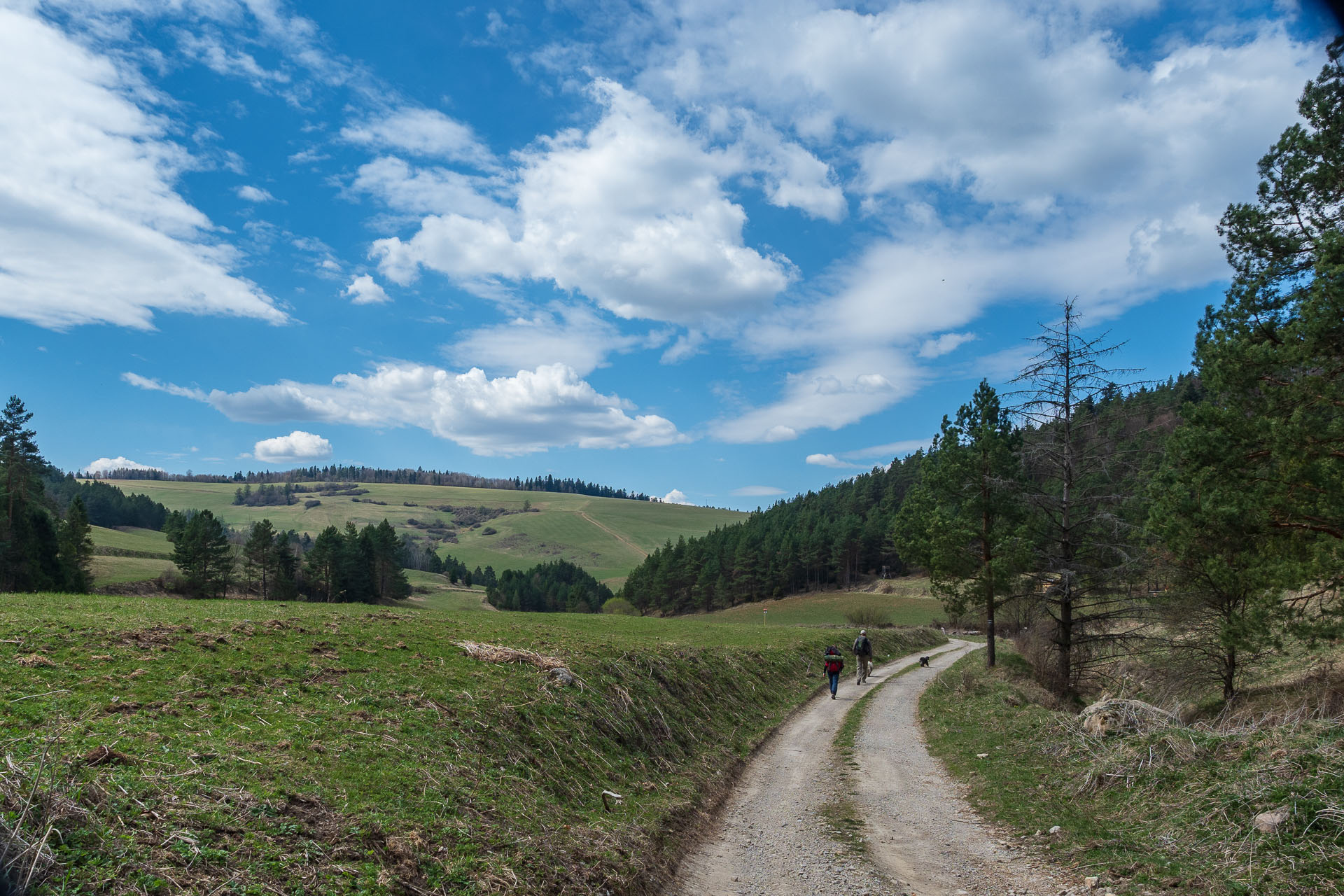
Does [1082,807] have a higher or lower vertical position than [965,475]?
lower

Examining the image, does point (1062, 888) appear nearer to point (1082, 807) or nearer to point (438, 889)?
point (1082, 807)

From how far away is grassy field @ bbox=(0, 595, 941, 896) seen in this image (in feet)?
17.9

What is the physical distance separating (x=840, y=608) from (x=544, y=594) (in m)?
56.7

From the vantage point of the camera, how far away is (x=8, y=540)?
1914 inches

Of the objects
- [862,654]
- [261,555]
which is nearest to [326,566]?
[261,555]

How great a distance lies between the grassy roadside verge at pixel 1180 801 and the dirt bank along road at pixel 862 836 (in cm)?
67

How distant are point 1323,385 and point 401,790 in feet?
65.1

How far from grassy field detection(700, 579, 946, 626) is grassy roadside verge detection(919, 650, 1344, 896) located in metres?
64.8

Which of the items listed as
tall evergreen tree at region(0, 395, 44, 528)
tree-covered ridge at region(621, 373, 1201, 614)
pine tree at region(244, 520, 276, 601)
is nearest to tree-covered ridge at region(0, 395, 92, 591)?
tall evergreen tree at region(0, 395, 44, 528)

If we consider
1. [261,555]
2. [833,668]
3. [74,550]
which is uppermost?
[74,550]

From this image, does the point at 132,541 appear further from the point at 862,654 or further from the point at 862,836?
the point at 862,836

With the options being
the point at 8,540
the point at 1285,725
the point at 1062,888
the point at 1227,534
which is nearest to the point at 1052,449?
the point at 1227,534

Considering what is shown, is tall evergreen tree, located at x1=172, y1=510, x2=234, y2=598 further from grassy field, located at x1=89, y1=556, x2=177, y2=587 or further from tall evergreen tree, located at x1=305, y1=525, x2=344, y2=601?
tall evergreen tree, located at x1=305, y1=525, x2=344, y2=601

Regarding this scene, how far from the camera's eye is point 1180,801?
30.6 feet
